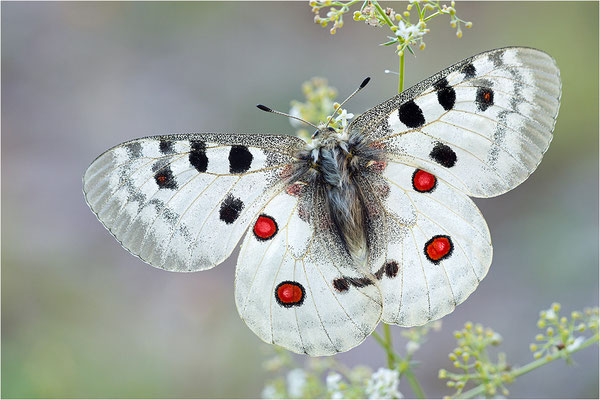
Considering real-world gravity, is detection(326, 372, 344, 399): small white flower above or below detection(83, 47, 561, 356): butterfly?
below

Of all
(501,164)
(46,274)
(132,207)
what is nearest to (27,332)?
(46,274)

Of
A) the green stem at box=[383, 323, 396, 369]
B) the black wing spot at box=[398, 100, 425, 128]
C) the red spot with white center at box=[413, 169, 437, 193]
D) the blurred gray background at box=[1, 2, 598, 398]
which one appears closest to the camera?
the black wing spot at box=[398, 100, 425, 128]

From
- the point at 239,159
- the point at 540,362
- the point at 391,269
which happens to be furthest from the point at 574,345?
the point at 239,159

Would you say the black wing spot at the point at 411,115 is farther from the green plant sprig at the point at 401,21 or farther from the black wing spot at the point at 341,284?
the black wing spot at the point at 341,284

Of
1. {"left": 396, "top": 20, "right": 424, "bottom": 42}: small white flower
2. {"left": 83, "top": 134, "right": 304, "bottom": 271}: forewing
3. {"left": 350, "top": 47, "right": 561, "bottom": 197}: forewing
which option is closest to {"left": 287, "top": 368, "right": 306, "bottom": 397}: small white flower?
{"left": 83, "top": 134, "right": 304, "bottom": 271}: forewing

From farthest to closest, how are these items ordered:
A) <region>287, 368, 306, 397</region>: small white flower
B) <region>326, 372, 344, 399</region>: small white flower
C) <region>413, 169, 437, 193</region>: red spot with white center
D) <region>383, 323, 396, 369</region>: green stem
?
<region>287, 368, 306, 397</region>: small white flower, <region>326, 372, 344, 399</region>: small white flower, <region>383, 323, 396, 369</region>: green stem, <region>413, 169, 437, 193</region>: red spot with white center

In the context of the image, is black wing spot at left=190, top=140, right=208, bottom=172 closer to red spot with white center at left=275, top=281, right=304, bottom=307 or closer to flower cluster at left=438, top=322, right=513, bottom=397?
red spot with white center at left=275, top=281, right=304, bottom=307

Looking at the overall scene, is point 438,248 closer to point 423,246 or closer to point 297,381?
point 423,246

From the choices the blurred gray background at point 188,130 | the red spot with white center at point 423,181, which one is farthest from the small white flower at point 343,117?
the blurred gray background at point 188,130

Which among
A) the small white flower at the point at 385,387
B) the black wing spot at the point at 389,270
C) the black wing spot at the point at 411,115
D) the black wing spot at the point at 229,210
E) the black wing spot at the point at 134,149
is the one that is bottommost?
the small white flower at the point at 385,387
